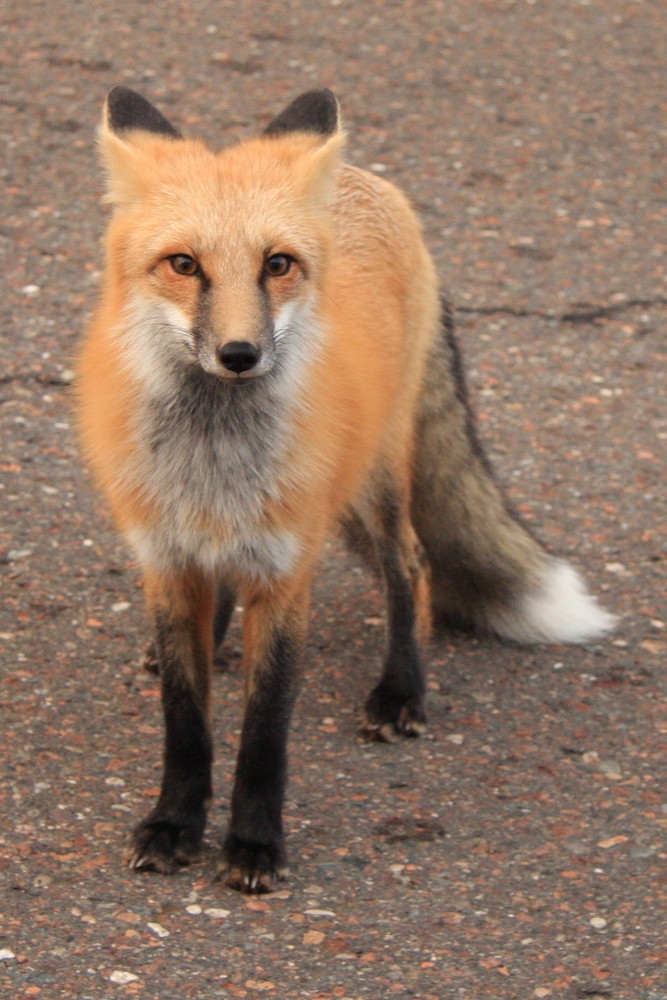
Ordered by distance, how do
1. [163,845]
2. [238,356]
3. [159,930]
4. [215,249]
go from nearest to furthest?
1. [238,356]
2. [215,249]
3. [159,930]
4. [163,845]

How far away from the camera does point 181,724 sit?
3.51 metres

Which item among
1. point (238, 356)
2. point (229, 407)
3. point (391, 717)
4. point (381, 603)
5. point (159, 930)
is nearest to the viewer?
point (238, 356)

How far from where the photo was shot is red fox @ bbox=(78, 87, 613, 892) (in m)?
3.11

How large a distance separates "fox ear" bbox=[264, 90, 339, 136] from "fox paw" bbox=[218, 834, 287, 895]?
5.90 ft

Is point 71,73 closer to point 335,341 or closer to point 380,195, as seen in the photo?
point 380,195

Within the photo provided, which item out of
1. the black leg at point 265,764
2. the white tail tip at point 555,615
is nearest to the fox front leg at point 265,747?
the black leg at point 265,764

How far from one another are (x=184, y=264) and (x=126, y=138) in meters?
0.50

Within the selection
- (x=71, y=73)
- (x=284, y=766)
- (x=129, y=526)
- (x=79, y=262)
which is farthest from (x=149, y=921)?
(x=71, y=73)

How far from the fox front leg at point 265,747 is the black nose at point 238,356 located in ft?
2.30

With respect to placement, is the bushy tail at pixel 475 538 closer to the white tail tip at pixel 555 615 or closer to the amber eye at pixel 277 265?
the white tail tip at pixel 555 615

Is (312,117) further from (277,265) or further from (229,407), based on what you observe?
(229,407)

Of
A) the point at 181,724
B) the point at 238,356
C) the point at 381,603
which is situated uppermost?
the point at 238,356

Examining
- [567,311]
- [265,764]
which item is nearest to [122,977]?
[265,764]

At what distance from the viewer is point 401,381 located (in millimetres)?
4254
